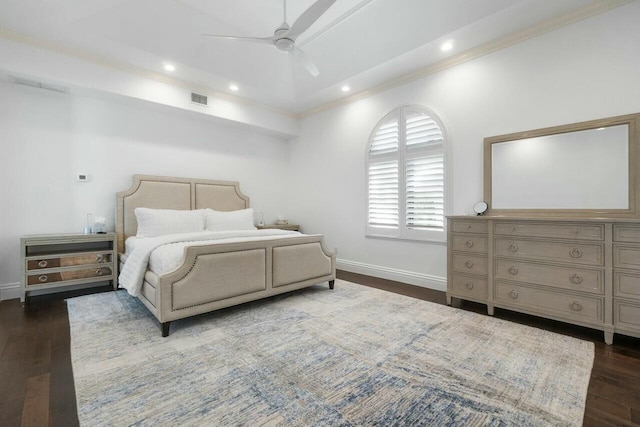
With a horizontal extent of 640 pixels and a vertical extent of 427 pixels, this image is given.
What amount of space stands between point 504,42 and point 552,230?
2.18m

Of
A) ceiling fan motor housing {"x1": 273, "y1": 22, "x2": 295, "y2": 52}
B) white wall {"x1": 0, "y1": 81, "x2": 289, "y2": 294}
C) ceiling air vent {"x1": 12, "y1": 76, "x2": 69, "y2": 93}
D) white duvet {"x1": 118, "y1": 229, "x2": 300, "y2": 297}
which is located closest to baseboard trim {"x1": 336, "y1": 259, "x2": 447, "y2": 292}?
white duvet {"x1": 118, "y1": 229, "x2": 300, "y2": 297}

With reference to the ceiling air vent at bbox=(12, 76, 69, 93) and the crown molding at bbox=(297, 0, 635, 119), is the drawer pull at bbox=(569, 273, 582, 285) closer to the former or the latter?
the crown molding at bbox=(297, 0, 635, 119)

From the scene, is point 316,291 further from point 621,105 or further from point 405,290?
point 621,105

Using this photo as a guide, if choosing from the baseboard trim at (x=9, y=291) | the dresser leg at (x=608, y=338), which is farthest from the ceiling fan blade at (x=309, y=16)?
the baseboard trim at (x=9, y=291)

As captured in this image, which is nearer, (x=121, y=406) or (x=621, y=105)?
(x=121, y=406)

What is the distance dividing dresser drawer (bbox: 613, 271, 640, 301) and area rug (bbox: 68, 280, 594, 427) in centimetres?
50

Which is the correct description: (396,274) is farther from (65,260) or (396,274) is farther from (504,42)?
(65,260)

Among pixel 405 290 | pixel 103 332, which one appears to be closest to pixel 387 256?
pixel 405 290

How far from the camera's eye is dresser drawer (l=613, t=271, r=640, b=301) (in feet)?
7.22

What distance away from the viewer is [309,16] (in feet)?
7.95

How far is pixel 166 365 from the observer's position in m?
1.97

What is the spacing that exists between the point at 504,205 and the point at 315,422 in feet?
9.82

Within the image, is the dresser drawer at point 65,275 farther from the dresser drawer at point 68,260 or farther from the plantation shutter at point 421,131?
the plantation shutter at point 421,131

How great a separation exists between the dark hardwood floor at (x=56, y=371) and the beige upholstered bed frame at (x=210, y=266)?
28.2 inches
